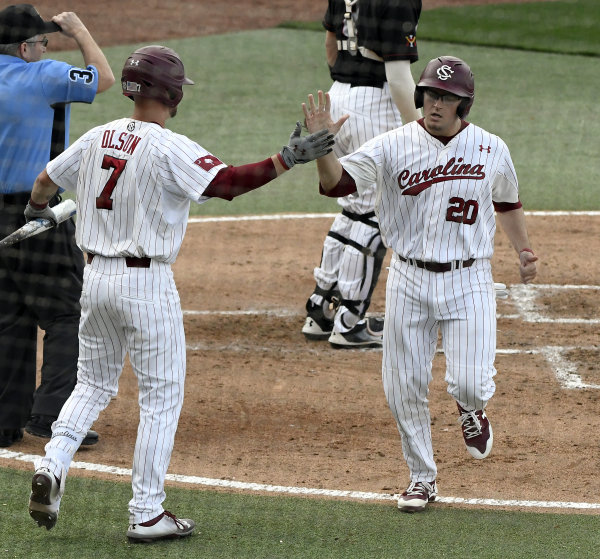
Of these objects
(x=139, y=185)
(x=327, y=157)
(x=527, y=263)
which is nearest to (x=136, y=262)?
(x=139, y=185)

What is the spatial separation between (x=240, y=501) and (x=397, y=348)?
93 cm

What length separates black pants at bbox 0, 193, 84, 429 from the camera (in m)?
5.48

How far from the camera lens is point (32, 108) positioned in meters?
5.38

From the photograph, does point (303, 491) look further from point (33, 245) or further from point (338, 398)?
point (33, 245)

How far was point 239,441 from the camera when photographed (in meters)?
5.65

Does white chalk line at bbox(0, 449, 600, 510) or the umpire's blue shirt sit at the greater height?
the umpire's blue shirt

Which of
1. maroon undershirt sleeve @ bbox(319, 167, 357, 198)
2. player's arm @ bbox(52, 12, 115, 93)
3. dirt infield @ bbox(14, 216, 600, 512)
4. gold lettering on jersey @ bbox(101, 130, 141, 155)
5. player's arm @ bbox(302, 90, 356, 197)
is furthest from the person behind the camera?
player's arm @ bbox(52, 12, 115, 93)

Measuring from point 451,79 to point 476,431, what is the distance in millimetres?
1447

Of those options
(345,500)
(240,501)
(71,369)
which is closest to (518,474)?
(345,500)

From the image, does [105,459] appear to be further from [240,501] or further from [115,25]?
[115,25]

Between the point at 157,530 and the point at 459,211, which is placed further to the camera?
the point at 459,211

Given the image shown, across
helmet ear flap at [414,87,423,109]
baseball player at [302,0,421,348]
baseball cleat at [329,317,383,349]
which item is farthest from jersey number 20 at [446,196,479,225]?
baseball cleat at [329,317,383,349]

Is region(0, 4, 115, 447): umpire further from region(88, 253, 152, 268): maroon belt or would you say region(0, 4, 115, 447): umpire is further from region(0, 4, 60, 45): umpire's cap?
region(88, 253, 152, 268): maroon belt

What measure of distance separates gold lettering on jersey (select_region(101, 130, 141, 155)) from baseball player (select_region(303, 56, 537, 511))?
30.0 inches
